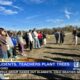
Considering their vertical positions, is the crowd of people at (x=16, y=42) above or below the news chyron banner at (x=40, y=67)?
above

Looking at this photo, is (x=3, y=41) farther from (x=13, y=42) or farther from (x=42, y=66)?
(x=13, y=42)

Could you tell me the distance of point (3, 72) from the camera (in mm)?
10523

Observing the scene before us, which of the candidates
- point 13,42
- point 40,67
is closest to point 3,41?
point 40,67

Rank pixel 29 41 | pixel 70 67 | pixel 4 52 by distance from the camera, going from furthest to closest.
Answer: pixel 29 41, pixel 4 52, pixel 70 67

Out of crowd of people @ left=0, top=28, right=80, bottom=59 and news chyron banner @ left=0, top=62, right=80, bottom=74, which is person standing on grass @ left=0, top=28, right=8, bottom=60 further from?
news chyron banner @ left=0, top=62, right=80, bottom=74

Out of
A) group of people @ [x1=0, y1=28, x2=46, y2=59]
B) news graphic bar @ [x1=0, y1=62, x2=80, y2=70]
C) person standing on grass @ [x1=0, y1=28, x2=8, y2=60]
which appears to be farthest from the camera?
group of people @ [x1=0, y1=28, x2=46, y2=59]

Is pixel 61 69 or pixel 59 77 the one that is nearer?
pixel 61 69

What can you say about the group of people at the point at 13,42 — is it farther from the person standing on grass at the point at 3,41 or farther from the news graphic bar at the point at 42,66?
the news graphic bar at the point at 42,66

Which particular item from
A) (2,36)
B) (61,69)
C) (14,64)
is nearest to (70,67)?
(61,69)

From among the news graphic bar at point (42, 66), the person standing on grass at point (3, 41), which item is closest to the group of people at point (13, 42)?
the person standing on grass at point (3, 41)

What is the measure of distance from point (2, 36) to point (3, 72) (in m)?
2.15

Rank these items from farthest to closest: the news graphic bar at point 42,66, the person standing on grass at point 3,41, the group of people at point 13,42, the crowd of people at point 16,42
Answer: the crowd of people at point 16,42
the group of people at point 13,42
the person standing on grass at point 3,41
the news graphic bar at point 42,66

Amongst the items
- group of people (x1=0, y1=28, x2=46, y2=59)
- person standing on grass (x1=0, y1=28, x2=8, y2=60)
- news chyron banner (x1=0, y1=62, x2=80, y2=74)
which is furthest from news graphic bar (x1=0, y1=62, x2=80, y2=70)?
group of people (x1=0, y1=28, x2=46, y2=59)

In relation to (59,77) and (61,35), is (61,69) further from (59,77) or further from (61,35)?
(61,35)
